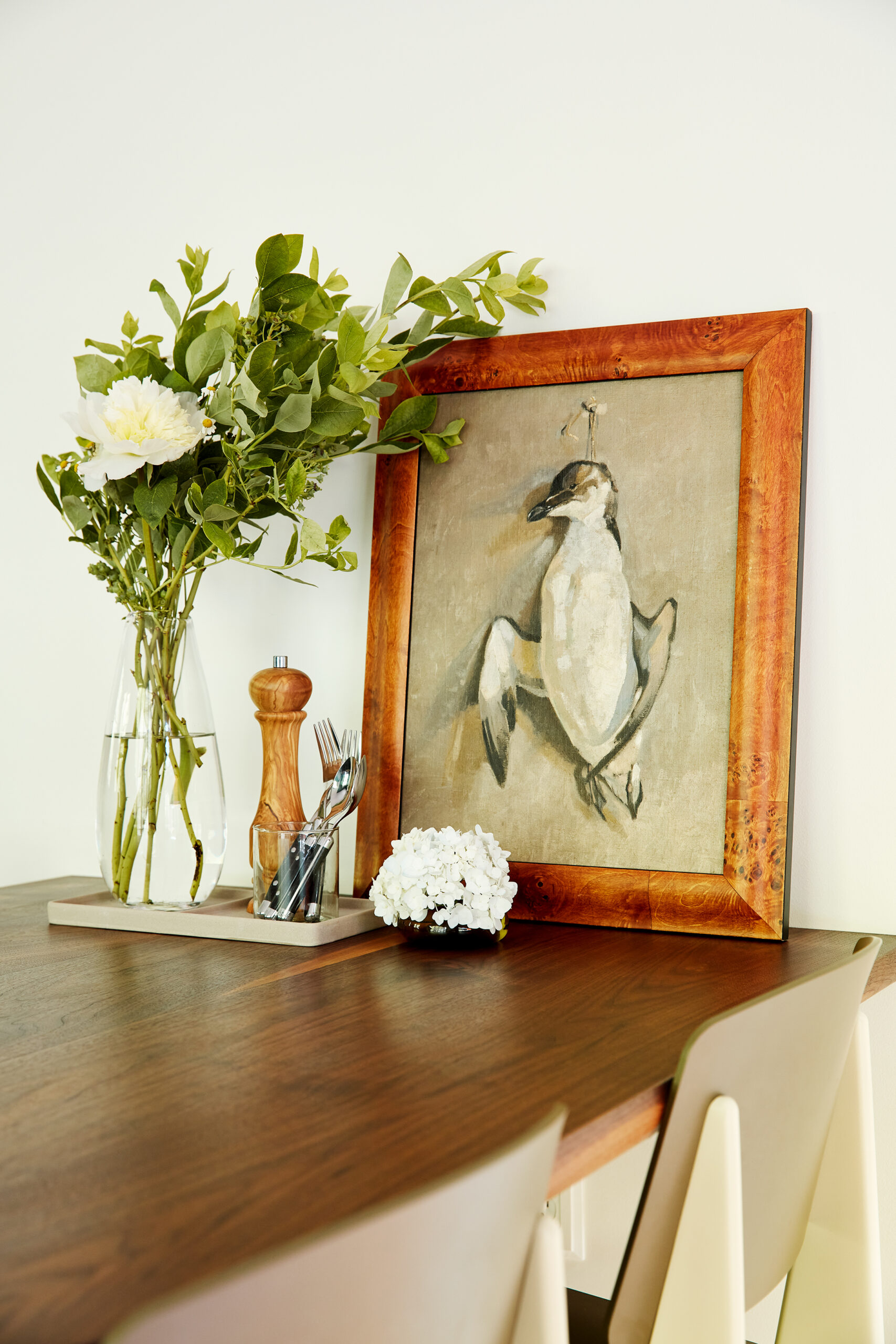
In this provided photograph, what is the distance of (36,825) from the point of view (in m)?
1.67

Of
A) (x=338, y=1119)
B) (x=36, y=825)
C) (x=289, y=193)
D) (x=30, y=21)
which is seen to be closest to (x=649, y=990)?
(x=338, y=1119)

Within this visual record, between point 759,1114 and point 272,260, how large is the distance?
99cm

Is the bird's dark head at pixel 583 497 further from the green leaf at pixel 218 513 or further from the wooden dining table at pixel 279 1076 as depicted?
the wooden dining table at pixel 279 1076

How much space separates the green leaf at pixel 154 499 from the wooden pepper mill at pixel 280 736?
22 centimetres

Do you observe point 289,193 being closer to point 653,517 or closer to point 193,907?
point 653,517

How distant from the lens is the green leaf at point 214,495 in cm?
118

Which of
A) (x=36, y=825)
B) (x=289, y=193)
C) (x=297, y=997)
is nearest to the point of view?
(x=297, y=997)

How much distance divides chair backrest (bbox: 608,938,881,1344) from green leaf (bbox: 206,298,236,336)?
91cm

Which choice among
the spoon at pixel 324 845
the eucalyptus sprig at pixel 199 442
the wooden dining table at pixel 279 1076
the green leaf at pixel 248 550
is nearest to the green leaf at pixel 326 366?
the eucalyptus sprig at pixel 199 442

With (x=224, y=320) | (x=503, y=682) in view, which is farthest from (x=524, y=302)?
(x=503, y=682)

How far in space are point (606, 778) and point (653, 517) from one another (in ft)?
1.01

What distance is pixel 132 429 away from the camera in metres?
1.14

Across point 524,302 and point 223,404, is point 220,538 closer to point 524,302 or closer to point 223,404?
point 223,404

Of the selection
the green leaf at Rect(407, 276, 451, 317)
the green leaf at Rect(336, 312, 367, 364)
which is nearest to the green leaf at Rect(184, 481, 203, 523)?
the green leaf at Rect(336, 312, 367, 364)
